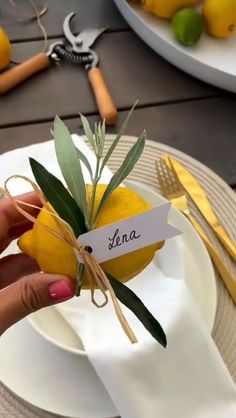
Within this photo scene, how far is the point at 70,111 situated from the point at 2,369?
377 millimetres

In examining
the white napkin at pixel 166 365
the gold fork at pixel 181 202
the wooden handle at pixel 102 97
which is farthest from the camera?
the wooden handle at pixel 102 97

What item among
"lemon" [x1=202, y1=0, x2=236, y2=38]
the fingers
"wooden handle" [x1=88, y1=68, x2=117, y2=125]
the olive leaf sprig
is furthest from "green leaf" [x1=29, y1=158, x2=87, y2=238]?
"lemon" [x1=202, y1=0, x2=236, y2=38]

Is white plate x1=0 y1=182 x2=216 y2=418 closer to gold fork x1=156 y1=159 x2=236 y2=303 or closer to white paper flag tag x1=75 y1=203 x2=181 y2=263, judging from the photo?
gold fork x1=156 y1=159 x2=236 y2=303

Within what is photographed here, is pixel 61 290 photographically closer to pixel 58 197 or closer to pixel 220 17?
pixel 58 197

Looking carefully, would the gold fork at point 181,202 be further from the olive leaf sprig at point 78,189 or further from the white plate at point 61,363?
the olive leaf sprig at point 78,189

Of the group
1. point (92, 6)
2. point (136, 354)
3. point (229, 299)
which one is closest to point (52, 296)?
point (136, 354)

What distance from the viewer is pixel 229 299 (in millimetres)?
619

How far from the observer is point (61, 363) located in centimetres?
56

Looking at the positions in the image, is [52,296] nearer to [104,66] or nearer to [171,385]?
[171,385]

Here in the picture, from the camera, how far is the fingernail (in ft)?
1.26

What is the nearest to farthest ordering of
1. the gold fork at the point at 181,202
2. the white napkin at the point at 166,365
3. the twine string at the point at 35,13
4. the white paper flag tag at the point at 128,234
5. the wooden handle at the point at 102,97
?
1. the white paper flag tag at the point at 128,234
2. the white napkin at the point at 166,365
3. the gold fork at the point at 181,202
4. the wooden handle at the point at 102,97
5. the twine string at the point at 35,13

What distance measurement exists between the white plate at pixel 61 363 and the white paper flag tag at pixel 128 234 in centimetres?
19

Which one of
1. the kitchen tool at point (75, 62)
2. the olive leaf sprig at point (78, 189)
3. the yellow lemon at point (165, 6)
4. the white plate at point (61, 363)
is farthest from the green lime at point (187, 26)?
the olive leaf sprig at point (78, 189)

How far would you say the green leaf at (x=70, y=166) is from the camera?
378 millimetres
